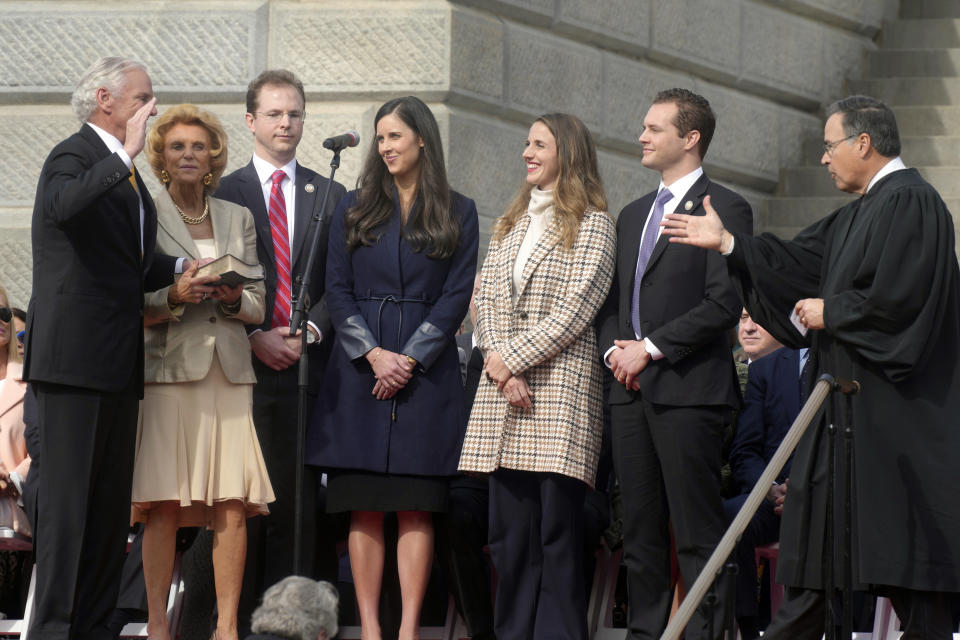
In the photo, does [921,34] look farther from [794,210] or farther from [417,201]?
[417,201]

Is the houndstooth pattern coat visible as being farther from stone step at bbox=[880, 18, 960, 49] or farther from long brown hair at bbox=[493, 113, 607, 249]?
stone step at bbox=[880, 18, 960, 49]

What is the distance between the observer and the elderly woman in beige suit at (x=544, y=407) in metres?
6.79


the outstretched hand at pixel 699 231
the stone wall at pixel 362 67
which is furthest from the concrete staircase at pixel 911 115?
the outstretched hand at pixel 699 231

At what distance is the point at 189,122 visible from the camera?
23.4 feet

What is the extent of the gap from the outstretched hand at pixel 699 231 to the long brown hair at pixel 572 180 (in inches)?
31.7

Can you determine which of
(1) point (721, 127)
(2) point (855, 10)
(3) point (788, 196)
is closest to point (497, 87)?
(1) point (721, 127)

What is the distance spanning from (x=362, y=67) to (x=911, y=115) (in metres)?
4.34

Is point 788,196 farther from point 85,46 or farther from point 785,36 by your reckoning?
point 85,46

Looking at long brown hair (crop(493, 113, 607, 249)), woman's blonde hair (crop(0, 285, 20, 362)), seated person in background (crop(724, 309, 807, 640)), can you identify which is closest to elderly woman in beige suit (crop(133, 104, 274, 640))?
long brown hair (crop(493, 113, 607, 249))

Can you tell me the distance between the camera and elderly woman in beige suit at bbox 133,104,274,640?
6684 millimetres

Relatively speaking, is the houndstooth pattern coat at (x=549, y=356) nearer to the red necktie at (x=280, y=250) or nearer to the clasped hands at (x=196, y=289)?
the red necktie at (x=280, y=250)

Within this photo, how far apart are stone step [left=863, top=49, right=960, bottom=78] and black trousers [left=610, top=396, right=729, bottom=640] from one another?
19.9 feet

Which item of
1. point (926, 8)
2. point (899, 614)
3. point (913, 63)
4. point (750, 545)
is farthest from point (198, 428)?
point (926, 8)

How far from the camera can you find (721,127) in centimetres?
1116
